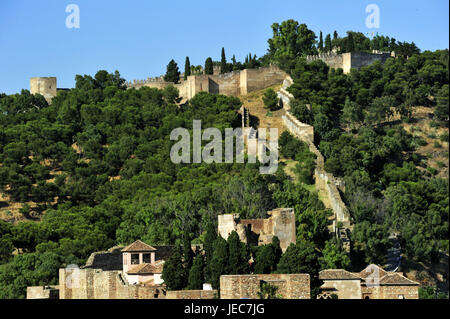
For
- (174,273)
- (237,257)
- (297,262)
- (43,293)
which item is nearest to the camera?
(297,262)

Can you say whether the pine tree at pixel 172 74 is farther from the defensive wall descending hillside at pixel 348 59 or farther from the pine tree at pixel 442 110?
the pine tree at pixel 442 110

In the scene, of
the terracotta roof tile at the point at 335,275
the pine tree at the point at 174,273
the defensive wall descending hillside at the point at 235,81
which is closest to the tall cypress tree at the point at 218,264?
the pine tree at the point at 174,273

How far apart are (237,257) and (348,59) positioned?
151 ft

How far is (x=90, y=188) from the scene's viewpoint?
64438 mm

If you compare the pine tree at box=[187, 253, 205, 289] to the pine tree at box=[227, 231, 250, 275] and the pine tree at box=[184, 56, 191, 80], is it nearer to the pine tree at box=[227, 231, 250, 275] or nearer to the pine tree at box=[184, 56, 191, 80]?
the pine tree at box=[227, 231, 250, 275]

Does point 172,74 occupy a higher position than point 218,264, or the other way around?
point 172,74

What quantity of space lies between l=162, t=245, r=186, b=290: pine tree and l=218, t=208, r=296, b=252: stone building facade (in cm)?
417

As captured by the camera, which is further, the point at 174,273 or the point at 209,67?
the point at 209,67

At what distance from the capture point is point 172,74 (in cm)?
7788

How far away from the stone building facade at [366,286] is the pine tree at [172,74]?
4540 centimetres

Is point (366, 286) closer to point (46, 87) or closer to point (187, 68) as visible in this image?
point (187, 68)

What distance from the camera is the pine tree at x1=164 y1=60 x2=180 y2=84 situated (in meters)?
77.8

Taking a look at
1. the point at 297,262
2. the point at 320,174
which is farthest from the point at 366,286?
the point at 320,174
